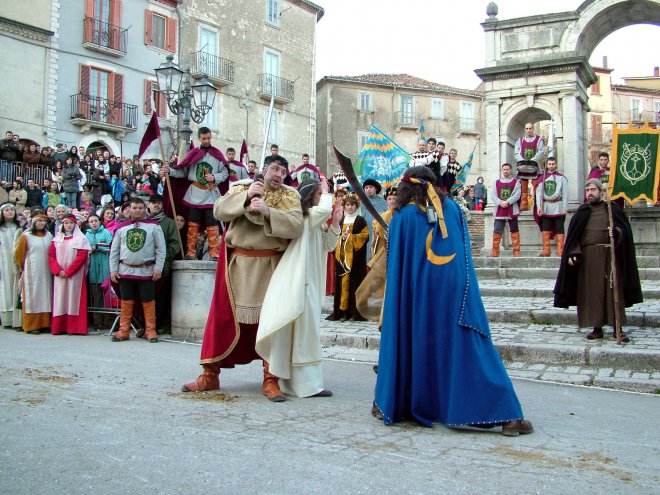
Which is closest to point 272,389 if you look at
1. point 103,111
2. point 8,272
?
point 8,272

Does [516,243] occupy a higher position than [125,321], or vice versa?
[516,243]

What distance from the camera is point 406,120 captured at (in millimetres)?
46844

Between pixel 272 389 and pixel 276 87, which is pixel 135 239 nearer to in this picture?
pixel 272 389

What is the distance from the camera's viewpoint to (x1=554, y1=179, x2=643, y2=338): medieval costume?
→ 27.1 ft

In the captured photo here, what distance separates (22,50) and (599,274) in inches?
981

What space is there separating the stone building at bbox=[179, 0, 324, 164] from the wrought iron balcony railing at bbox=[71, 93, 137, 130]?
4.21 metres

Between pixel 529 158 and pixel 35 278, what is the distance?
33.0 feet

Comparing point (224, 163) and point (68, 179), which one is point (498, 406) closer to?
point (224, 163)

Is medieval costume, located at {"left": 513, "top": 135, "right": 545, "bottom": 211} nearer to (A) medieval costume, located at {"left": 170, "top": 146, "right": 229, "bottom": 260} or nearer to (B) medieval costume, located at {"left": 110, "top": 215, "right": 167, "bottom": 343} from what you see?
(A) medieval costume, located at {"left": 170, "top": 146, "right": 229, "bottom": 260}

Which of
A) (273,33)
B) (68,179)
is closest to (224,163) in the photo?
(68,179)

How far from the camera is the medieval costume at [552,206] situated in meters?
13.4

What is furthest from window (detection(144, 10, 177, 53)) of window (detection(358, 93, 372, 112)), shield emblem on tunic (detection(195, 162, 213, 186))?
shield emblem on tunic (detection(195, 162, 213, 186))

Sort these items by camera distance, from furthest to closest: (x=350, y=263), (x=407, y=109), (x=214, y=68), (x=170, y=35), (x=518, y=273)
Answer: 1. (x=407, y=109)
2. (x=214, y=68)
3. (x=170, y=35)
4. (x=518, y=273)
5. (x=350, y=263)

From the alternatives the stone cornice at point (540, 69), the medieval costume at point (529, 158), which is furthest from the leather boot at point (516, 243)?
the stone cornice at point (540, 69)
